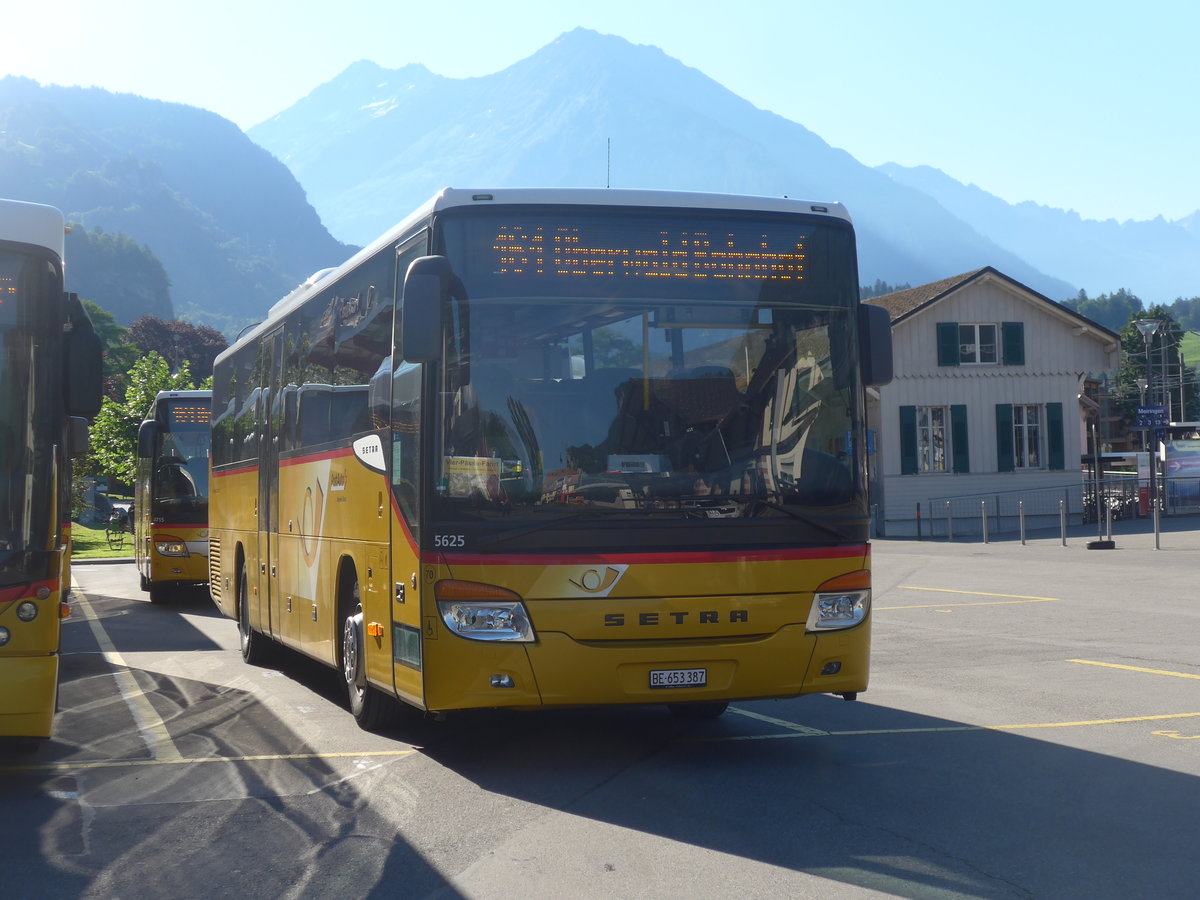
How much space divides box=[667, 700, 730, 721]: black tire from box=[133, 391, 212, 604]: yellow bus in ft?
46.3

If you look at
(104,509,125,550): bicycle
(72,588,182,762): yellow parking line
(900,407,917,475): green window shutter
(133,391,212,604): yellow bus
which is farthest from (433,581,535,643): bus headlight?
(104,509,125,550): bicycle

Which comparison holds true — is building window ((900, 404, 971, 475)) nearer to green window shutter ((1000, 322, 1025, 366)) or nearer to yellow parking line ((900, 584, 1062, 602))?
green window shutter ((1000, 322, 1025, 366))

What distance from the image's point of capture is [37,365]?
307 inches

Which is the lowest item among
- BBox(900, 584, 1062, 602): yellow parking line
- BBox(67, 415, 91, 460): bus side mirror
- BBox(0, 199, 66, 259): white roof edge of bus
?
BBox(900, 584, 1062, 602): yellow parking line

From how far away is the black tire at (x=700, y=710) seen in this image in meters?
9.62

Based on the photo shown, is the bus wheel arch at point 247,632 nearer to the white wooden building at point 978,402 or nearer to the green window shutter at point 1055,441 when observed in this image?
the white wooden building at point 978,402

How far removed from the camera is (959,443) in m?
46.0

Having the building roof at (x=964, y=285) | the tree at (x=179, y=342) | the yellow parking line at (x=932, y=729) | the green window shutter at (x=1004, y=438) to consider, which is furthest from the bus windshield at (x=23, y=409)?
the tree at (x=179, y=342)

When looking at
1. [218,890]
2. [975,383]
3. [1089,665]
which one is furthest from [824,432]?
[975,383]

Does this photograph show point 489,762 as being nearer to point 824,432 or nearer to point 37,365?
point 824,432

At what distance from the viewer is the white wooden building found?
4559 centimetres

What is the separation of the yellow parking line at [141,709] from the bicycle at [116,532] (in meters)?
33.6

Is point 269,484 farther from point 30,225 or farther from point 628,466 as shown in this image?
point 628,466

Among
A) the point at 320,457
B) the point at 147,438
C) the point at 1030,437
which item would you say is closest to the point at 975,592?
the point at 147,438
